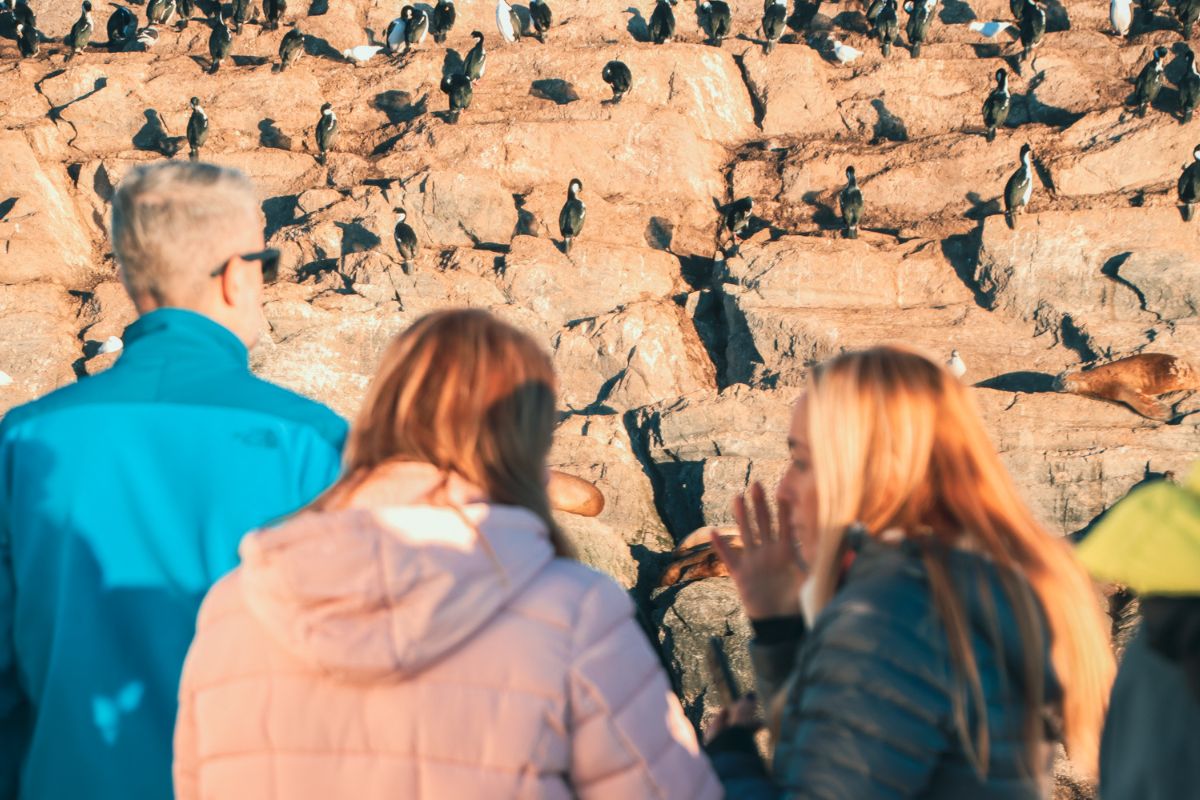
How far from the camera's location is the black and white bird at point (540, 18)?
814 inches

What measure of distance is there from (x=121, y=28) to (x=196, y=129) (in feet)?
17.7

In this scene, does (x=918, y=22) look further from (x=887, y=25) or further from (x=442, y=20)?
(x=442, y=20)

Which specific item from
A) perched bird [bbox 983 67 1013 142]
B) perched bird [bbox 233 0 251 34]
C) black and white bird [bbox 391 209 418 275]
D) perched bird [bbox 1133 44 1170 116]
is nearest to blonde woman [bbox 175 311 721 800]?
black and white bird [bbox 391 209 418 275]

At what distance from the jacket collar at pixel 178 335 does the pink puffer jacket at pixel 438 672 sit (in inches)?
32.0

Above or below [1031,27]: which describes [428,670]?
above

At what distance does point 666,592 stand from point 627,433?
2.40 metres

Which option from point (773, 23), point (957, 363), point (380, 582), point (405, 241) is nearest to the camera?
point (380, 582)

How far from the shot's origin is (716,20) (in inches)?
827

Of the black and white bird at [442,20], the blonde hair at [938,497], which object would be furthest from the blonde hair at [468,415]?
the black and white bird at [442,20]

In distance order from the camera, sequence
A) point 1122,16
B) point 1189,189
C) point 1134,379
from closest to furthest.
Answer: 1. point 1134,379
2. point 1189,189
3. point 1122,16

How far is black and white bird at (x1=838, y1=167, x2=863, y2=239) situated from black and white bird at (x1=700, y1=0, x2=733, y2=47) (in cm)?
505

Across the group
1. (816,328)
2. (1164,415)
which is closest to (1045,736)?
(1164,415)

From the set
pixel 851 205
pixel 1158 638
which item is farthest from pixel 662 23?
pixel 1158 638

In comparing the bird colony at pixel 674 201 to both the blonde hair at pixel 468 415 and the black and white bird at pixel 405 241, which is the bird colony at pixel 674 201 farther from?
the blonde hair at pixel 468 415
